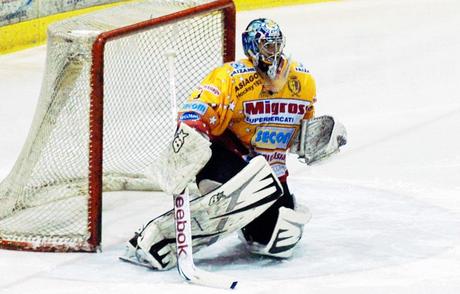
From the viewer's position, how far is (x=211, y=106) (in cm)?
496

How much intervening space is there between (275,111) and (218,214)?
417mm

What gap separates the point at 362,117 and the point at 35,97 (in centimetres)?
175

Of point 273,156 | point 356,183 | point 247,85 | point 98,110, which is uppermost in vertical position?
point 247,85

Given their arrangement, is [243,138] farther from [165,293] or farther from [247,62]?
[165,293]

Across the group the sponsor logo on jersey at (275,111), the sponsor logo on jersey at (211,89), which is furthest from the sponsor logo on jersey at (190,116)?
the sponsor logo on jersey at (275,111)

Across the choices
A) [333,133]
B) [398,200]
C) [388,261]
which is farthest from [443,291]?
[398,200]

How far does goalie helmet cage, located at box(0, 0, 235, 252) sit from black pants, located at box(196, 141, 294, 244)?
0.42 metres

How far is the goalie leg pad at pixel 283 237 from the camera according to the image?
16.8 ft

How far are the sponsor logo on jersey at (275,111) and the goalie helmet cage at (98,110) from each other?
541 millimetres

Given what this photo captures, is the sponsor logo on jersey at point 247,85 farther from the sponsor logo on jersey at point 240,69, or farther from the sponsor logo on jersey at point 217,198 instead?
the sponsor logo on jersey at point 217,198

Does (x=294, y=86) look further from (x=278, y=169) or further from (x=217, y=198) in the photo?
(x=217, y=198)

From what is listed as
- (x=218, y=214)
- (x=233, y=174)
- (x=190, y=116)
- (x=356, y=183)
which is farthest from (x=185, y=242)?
(x=356, y=183)

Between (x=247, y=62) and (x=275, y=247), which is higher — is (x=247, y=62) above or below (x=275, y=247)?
above

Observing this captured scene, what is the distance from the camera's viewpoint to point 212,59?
5922 millimetres
